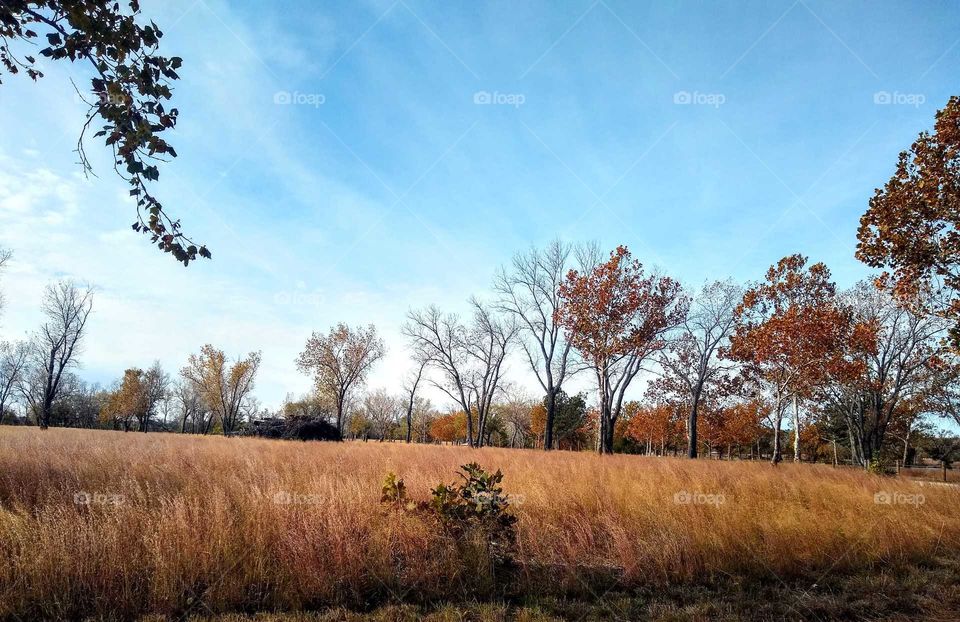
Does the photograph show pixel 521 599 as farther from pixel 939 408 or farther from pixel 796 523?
pixel 939 408

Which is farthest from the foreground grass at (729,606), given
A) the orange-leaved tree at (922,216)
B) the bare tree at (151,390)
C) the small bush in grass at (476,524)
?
the bare tree at (151,390)

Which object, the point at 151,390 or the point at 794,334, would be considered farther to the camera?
the point at 151,390

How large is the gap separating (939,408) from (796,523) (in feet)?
101

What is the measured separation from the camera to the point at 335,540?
4621 mm

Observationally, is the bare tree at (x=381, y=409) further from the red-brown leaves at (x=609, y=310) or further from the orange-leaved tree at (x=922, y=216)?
the orange-leaved tree at (x=922, y=216)

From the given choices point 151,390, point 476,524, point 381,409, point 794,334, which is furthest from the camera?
point 381,409

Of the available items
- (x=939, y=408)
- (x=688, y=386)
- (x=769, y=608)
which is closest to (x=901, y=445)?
(x=939, y=408)

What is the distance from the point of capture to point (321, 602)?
4016 mm

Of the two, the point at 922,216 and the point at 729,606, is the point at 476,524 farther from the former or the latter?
the point at 922,216

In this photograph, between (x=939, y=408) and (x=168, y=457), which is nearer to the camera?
(x=168, y=457)

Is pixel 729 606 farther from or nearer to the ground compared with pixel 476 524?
nearer to the ground

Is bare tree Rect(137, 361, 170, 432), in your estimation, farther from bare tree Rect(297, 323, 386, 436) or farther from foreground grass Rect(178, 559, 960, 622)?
foreground grass Rect(178, 559, 960, 622)

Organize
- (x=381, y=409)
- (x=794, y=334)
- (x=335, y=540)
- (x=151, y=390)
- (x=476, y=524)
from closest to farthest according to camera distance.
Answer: (x=335, y=540), (x=476, y=524), (x=794, y=334), (x=151, y=390), (x=381, y=409)

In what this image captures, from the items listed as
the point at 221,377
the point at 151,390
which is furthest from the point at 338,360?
the point at 151,390
